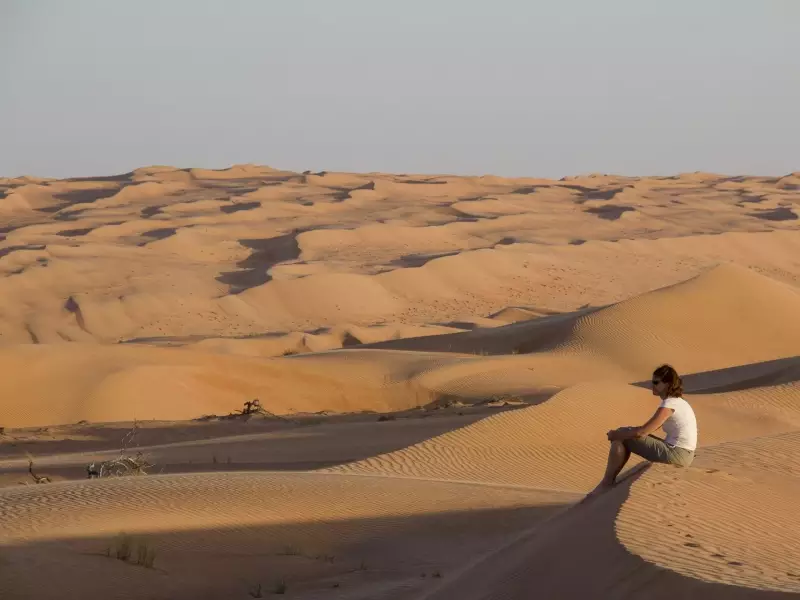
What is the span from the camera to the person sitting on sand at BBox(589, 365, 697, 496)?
8.16 meters

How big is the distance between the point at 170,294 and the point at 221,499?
3061 cm

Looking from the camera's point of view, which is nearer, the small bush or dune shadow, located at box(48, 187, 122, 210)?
the small bush

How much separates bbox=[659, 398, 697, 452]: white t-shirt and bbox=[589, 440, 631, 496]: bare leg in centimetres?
Answer: 32

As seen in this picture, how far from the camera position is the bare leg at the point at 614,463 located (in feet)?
27.2

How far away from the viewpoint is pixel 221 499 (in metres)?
10.8

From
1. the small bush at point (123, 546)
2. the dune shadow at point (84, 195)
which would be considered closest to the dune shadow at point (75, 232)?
the dune shadow at point (84, 195)

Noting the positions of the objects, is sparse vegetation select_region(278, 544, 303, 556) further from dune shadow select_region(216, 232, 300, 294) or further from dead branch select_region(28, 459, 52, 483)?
dune shadow select_region(216, 232, 300, 294)

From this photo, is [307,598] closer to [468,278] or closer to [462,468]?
[462,468]

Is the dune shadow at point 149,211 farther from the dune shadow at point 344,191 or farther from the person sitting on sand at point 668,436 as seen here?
the person sitting on sand at point 668,436

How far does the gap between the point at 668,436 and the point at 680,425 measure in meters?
0.17

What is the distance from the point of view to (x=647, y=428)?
26.5 ft

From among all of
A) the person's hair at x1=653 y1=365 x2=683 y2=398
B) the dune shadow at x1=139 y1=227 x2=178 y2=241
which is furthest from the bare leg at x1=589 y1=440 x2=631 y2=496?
the dune shadow at x1=139 y1=227 x2=178 y2=241

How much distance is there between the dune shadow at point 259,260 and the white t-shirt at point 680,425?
33.8m

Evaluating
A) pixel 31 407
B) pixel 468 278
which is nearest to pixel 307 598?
pixel 31 407
